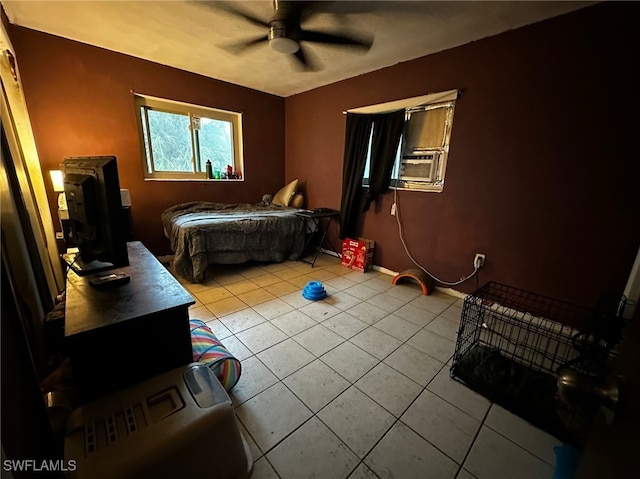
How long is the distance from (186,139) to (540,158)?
3.88 metres

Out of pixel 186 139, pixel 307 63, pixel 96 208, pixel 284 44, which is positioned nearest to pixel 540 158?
pixel 284 44

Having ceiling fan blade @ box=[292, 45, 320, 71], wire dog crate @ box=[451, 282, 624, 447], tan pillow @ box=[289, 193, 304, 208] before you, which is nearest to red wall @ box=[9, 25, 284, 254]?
tan pillow @ box=[289, 193, 304, 208]

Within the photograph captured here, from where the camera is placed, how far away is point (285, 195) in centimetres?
402

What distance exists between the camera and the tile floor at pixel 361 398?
1.11 meters

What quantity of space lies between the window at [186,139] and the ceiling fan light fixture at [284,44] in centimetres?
200

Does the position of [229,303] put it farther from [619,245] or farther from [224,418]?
[619,245]

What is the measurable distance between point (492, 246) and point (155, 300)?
265 centimetres

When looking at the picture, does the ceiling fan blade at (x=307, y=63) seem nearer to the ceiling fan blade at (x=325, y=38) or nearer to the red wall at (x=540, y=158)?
the ceiling fan blade at (x=325, y=38)

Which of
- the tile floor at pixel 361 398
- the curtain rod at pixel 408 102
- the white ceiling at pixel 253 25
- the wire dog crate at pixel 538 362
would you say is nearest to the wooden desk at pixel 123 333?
the tile floor at pixel 361 398

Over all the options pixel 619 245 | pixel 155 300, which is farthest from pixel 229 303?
pixel 619 245

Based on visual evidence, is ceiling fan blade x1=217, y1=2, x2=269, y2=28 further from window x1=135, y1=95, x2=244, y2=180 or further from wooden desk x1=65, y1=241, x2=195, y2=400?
wooden desk x1=65, y1=241, x2=195, y2=400

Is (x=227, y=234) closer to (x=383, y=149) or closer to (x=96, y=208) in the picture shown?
(x=96, y=208)

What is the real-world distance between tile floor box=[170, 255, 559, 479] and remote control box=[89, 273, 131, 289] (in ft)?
2.71

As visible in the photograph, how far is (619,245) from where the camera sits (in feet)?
6.04
